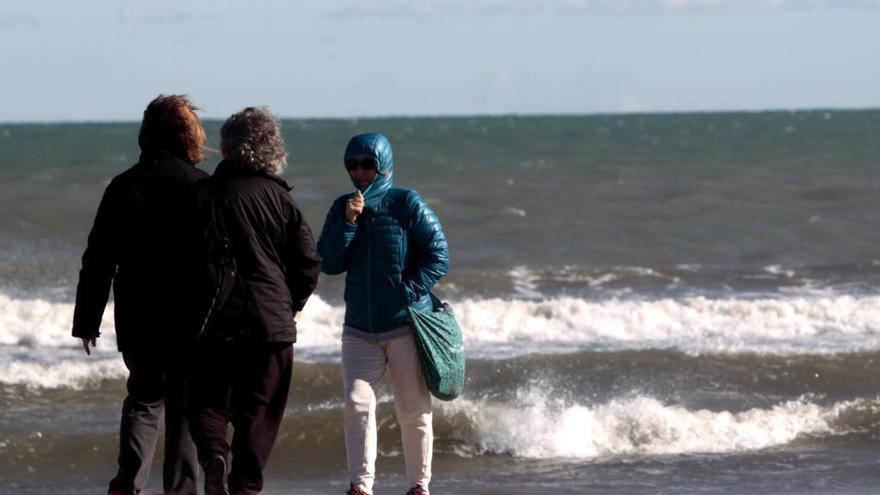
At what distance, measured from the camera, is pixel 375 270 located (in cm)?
575

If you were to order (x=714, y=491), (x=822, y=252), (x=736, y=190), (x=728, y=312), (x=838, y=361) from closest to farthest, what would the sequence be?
1. (x=714, y=491)
2. (x=838, y=361)
3. (x=728, y=312)
4. (x=822, y=252)
5. (x=736, y=190)

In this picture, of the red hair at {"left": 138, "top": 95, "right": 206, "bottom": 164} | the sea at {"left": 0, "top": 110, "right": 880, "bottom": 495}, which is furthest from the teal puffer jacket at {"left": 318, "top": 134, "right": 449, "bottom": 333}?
the sea at {"left": 0, "top": 110, "right": 880, "bottom": 495}

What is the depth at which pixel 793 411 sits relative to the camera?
9.85 metres

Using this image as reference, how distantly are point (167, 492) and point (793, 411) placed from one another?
214 inches

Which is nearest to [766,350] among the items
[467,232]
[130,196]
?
[130,196]

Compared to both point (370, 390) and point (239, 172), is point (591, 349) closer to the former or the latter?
point (370, 390)

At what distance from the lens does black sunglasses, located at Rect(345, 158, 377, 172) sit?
570 centimetres

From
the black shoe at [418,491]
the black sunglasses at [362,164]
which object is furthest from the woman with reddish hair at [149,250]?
the black shoe at [418,491]

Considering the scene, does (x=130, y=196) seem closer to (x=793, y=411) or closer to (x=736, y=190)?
(x=793, y=411)

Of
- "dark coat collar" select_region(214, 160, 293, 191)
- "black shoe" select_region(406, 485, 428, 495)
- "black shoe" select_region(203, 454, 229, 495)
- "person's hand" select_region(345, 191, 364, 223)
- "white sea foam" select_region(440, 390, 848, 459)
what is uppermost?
"dark coat collar" select_region(214, 160, 293, 191)

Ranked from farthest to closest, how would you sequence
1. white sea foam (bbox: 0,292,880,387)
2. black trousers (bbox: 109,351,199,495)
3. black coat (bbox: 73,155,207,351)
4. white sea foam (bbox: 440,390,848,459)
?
1. white sea foam (bbox: 0,292,880,387)
2. white sea foam (bbox: 440,390,848,459)
3. black trousers (bbox: 109,351,199,495)
4. black coat (bbox: 73,155,207,351)

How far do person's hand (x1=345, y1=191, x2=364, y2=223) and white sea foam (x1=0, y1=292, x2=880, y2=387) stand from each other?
23.6 ft

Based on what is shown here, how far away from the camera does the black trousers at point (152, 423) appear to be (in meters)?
5.41

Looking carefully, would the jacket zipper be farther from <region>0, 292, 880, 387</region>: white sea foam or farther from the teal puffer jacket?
<region>0, 292, 880, 387</region>: white sea foam
